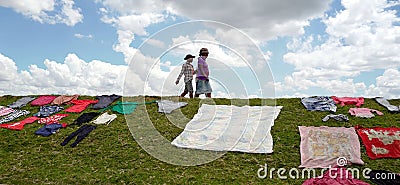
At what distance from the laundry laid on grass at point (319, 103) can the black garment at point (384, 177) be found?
2.62 metres

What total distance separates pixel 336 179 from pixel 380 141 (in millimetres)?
2080

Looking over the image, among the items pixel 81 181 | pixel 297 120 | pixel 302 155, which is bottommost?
pixel 81 181

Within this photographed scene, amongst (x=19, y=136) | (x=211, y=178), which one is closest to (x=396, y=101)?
(x=211, y=178)

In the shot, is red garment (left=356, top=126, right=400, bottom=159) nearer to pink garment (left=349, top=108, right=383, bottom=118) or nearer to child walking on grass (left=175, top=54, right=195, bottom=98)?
pink garment (left=349, top=108, right=383, bottom=118)

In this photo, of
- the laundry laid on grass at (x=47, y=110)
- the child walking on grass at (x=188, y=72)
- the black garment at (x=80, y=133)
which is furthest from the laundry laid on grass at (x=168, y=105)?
the laundry laid on grass at (x=47, y=110)

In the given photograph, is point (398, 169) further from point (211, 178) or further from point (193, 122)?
point (193, 122)

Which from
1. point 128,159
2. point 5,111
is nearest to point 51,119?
point 5,111

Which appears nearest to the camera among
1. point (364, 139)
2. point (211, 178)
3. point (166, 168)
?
point (211, 178)

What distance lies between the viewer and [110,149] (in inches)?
261

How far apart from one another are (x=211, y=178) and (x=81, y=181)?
77.6 inches

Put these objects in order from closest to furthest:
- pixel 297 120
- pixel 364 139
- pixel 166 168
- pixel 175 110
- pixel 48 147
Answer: pixel 166 168
pixel 364 139
pixel 48 147
pixel 297 120
pixel 175 110

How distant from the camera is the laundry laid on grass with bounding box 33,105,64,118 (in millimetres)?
8844

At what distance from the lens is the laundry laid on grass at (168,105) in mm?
8477

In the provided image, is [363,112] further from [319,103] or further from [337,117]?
[319,103]
